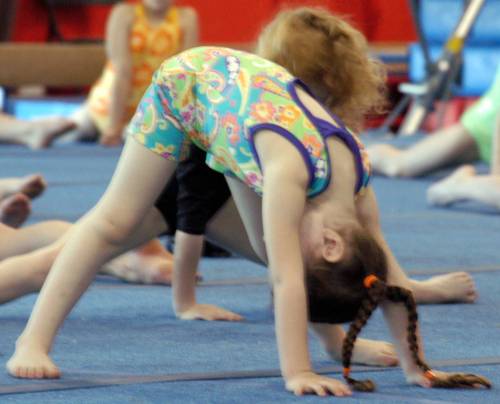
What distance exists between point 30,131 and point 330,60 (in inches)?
145

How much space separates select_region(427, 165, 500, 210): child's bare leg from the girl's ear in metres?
2.19

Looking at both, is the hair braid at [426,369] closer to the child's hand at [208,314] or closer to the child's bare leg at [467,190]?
the child's hand at [208,314]

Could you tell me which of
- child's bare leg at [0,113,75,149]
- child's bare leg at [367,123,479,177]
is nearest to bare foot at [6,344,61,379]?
child's bare leg at [367,123,479,177]

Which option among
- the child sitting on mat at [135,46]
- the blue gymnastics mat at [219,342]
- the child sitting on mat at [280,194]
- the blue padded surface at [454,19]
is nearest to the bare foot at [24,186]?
the blue gymnastics mat at [219,342]

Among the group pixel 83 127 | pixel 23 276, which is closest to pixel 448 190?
pixel 23 276

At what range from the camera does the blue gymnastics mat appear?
1683 mm

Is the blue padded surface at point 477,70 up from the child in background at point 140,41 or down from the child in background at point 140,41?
down

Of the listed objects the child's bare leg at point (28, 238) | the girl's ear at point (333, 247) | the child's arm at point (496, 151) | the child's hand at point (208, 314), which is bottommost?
the child's arm at point (496, 151)

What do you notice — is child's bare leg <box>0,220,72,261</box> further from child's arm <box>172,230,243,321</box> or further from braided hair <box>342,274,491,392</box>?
braided hair <box>342,274,491,392</box>

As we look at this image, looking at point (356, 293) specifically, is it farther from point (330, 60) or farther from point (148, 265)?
point (148, 265)

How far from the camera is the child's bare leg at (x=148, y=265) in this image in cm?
260

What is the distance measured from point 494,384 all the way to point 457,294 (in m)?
Result: 0.65

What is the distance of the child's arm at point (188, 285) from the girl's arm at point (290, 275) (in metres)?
0.57

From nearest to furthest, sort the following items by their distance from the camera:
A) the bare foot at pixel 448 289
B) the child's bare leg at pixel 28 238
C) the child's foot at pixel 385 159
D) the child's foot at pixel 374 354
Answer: the child's foot at pixel 374 354 → the bare foot at pixel 448 289 → the child's bare leg at pixel 28 238 → the child's foot at pixel 385 159
